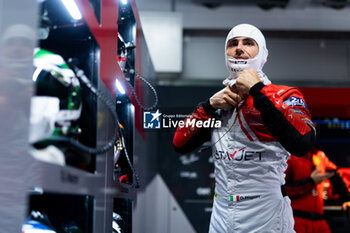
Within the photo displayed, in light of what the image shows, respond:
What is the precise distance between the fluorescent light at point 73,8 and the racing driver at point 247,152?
653 millimetres

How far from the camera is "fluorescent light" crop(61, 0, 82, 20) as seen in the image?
3.46ft

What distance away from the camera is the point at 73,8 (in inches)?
42.4

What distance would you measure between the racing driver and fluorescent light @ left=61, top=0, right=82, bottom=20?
0.65 m

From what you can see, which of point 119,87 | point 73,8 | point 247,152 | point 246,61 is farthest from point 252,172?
point 73,8

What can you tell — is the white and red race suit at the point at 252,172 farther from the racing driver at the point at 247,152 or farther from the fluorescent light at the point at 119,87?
the fluorescent light at the point at 119,87

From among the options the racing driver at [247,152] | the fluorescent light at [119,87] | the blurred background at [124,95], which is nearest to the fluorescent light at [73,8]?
the blurred background at [124,95]

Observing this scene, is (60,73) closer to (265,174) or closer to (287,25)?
(265,174)

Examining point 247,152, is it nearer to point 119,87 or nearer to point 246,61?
point 246,61

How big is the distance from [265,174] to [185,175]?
2.05m

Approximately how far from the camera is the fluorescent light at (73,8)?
3.46 feet

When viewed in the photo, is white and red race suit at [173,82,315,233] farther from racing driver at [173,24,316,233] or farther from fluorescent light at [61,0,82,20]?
fluorescent light at [61,0,82,20]

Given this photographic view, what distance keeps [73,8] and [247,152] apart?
0.85 meters

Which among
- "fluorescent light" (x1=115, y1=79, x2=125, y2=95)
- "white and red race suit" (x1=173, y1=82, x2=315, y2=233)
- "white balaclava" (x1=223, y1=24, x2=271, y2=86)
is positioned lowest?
"white and red race suit" (x1=173, y1=82, x2=315, y2=233)

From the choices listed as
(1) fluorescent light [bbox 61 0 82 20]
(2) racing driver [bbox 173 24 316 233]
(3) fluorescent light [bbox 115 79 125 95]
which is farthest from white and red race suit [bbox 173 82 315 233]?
(1) fluorescent light [bbox 61 0 82 20]
